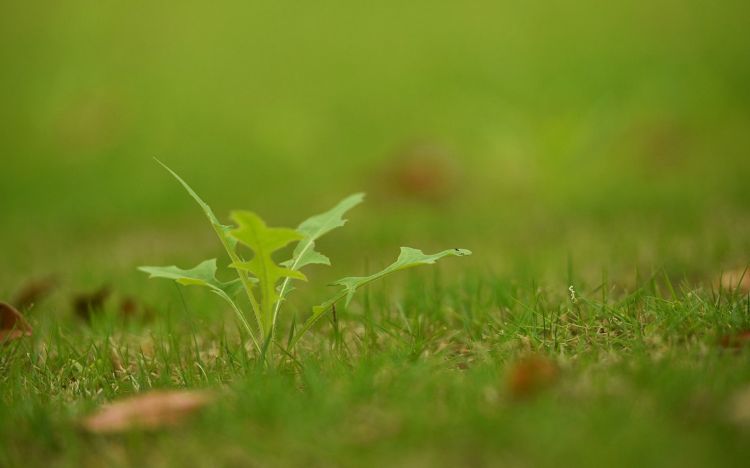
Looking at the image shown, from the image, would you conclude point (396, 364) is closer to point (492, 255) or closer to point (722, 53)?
point (492, 255)

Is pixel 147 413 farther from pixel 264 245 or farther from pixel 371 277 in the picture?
pixel 371 277


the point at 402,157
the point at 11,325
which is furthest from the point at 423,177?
the point at 11,325

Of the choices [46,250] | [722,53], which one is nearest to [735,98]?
[722,53]

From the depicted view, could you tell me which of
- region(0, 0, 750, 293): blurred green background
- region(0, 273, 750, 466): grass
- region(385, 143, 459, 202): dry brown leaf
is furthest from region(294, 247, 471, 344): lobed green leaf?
region(385, 143, 459, 202): dry brown leaf

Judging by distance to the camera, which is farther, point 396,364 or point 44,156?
point 44,156

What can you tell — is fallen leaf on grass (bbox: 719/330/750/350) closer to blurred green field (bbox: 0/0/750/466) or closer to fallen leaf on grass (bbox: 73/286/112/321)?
blurred green field (bbox: 0/0/750/466)

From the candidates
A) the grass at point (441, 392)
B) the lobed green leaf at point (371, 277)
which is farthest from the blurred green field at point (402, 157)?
the lobed green leaf at point (371, 277)
